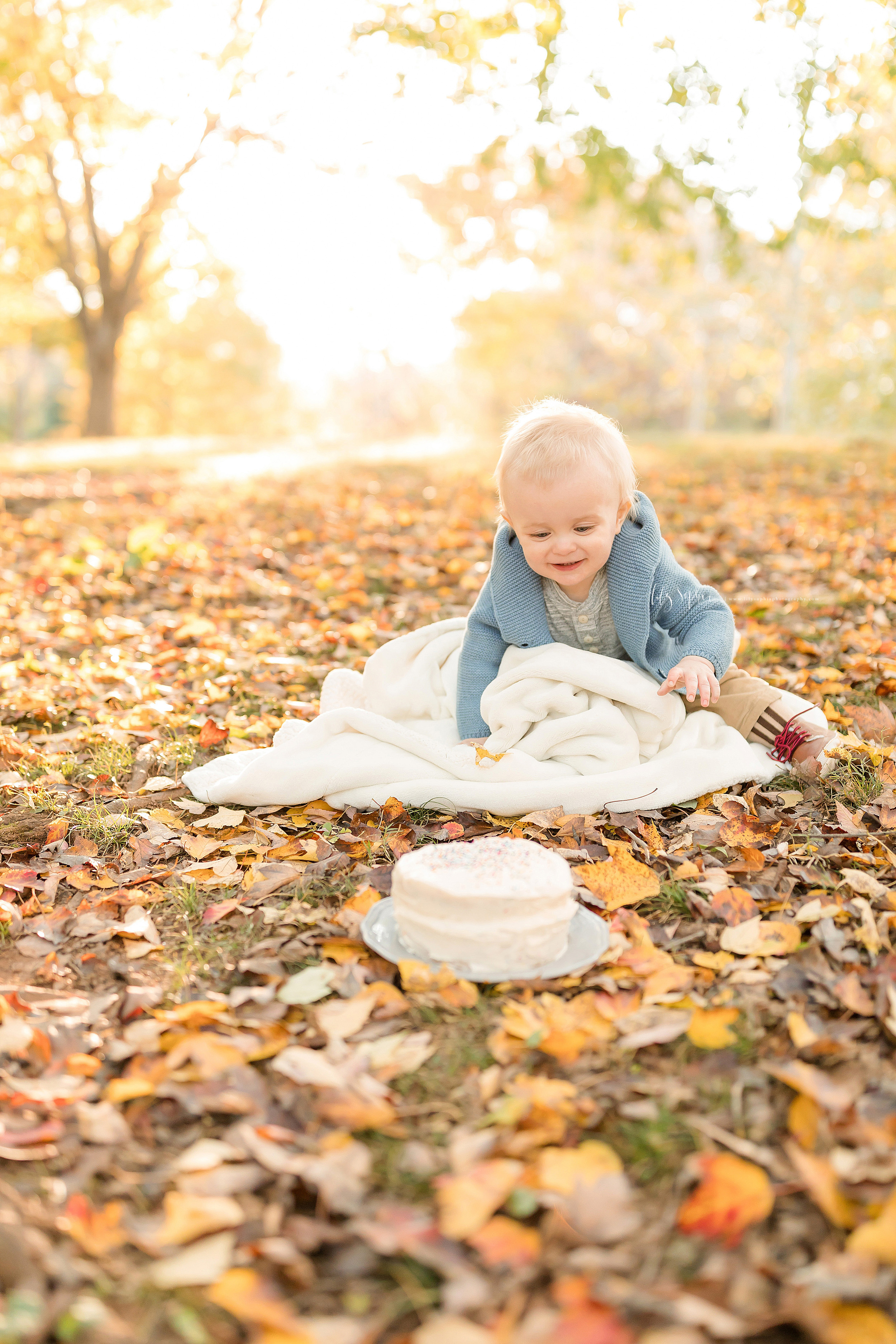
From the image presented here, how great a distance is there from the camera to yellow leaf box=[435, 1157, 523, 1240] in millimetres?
1481

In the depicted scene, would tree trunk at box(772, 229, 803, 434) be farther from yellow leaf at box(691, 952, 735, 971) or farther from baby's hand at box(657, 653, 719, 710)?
yellow leaf at box(691, 952, 735, 971)

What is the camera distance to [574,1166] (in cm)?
158

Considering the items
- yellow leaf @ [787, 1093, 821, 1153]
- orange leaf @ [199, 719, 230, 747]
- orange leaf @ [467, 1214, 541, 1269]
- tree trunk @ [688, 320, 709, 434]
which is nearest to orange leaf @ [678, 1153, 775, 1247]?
yellow leaf @ [787, 1093, 821, 1153]

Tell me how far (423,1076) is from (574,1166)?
1.21 ft

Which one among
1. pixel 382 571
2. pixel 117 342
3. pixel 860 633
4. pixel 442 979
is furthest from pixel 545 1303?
pixel 117 342

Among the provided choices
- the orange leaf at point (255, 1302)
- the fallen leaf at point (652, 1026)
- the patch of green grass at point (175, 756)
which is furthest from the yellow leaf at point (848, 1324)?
the patch of green grass at point (175, 756)

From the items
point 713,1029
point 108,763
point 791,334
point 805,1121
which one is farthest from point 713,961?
point 791,334

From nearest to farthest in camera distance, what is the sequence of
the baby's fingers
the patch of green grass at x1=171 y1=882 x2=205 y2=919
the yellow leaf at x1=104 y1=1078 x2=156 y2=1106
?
the yellow leaf at x1=104 y1=1078 x2=156 y2=1106 < the patch of green grass at x1=171 y1=882 x2=205 y2=919 < the baby's fingers

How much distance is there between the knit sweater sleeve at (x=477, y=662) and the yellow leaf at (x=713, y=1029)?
1.49m

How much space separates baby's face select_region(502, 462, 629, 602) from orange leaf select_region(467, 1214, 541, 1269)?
192 cm

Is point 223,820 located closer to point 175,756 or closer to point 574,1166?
point 175,756

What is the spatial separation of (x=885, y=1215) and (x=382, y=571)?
4.69 m

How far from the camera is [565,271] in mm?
27156

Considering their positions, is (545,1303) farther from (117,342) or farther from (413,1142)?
(117,342)
